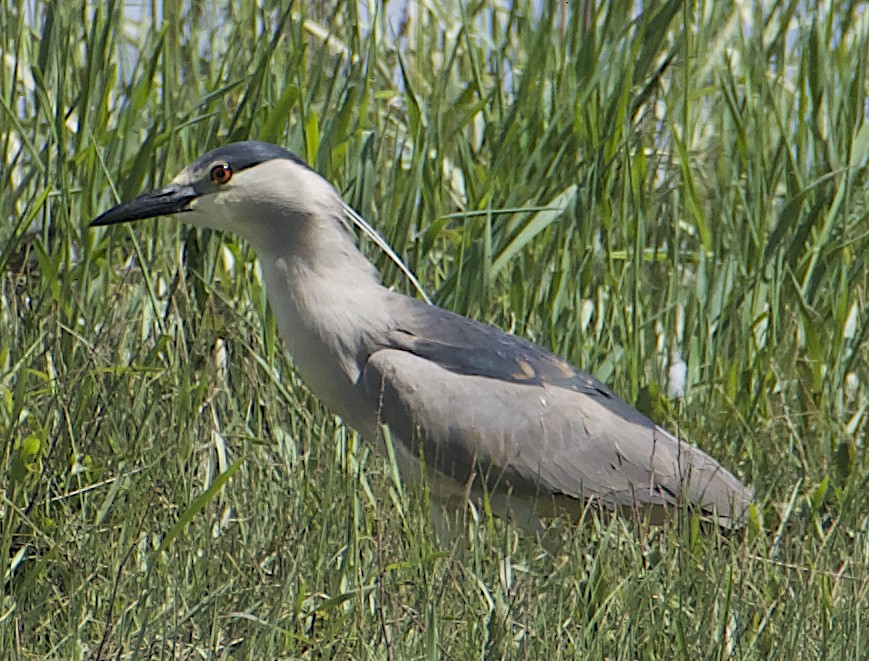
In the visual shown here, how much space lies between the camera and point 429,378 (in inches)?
153

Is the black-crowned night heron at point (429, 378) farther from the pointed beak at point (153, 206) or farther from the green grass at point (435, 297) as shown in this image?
the green grass at point (435, 297)

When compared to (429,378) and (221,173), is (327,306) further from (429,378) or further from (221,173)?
(221,173)

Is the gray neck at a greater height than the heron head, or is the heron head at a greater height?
the heron head

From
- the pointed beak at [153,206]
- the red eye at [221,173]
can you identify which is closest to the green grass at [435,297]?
the pointed beak at [153,206]

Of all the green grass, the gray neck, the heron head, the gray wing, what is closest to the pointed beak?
the heron head

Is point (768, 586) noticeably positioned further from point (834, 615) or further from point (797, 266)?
point (797, 266)

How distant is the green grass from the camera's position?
304cm

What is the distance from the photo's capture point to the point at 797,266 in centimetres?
468

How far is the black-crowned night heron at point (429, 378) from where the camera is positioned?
12.6 ft

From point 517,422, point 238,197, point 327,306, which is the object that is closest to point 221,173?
point 238,197

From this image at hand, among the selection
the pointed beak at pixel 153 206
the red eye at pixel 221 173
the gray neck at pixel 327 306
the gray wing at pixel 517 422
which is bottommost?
the gray wing at pixel 517 422

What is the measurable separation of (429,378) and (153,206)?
0.89m

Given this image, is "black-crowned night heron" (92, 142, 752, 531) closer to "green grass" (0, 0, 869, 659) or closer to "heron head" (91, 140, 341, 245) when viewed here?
"heron head" (91, 140, 341, 245)

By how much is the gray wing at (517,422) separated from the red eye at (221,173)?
0.58m
